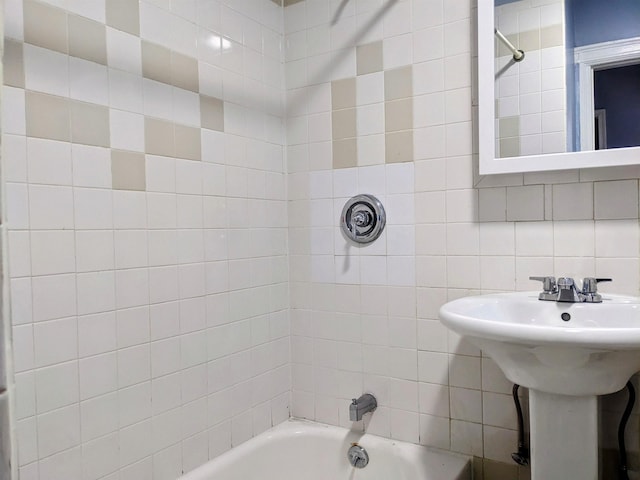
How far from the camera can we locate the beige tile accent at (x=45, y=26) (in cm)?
113

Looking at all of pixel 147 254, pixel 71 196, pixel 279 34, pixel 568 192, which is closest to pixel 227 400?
pixel 147 254

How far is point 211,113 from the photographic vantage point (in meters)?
1.62

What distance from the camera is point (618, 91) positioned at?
133 centimetres

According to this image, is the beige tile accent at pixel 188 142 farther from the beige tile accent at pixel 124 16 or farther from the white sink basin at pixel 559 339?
the white sink basin at pixel 559 339

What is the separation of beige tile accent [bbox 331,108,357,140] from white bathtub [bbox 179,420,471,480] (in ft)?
3.59

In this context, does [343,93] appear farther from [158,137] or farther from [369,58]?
[158,137]

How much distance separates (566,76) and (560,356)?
83 centimetres

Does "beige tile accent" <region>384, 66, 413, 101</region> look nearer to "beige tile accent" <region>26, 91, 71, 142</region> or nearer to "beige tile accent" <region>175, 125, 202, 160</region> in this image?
"beige tile accent" <region>175, 125, 202, 160</region>

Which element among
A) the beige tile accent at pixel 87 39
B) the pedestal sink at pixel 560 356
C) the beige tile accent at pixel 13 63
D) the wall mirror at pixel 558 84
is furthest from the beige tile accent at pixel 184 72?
the pedestal sink at pixel 560 356

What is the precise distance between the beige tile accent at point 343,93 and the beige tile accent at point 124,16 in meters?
0.72

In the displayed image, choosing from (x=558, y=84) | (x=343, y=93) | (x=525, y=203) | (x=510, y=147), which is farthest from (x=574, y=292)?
(x=343, y=93)

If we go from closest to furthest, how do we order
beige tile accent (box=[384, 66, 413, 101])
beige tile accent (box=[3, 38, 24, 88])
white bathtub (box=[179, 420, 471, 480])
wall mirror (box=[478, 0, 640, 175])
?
beige tile accent (box=[3, 38, 24, 88]) → wall mirror (box=[478, 0, 640, 175]) → white bathtub (box=[179, 420, 471, 480]) → beige tile accent (box=[384, 66, 413, 101])

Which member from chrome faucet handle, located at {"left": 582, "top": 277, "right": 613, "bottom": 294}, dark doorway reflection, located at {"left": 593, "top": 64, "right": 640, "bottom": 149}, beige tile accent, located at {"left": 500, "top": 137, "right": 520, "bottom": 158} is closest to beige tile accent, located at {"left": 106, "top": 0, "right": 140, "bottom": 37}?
beige tile accent, located at {"left": 500, "top": 137, "right": 520, "bottom": 158}

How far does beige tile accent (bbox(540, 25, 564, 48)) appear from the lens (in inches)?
55.7
